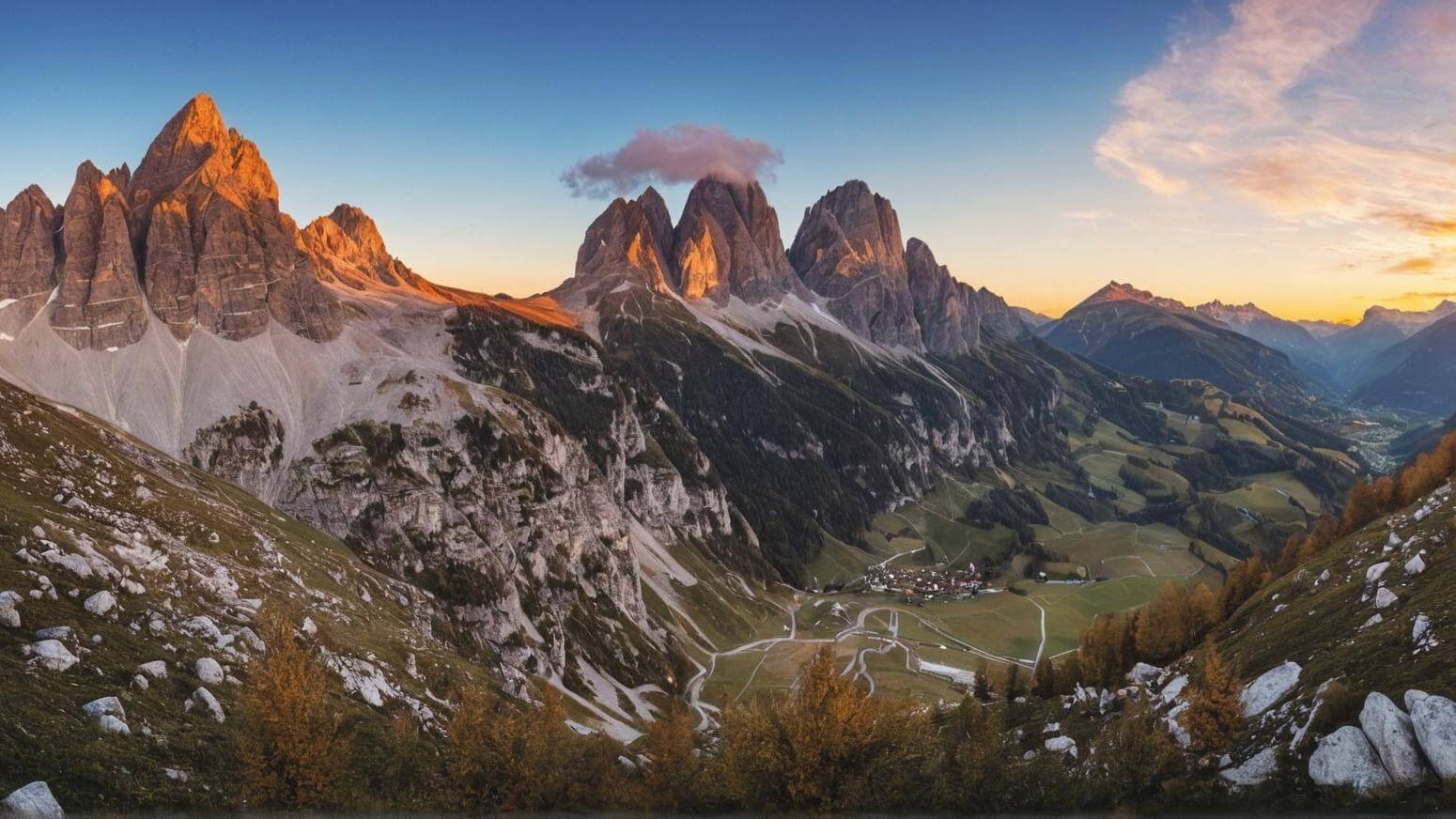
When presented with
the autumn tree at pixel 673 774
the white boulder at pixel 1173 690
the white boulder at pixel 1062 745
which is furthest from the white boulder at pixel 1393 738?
the autumn tree at pixel 673 774

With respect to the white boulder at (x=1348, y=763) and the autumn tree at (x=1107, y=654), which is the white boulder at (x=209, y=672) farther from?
the autumn tree at (x=1107, y=654)

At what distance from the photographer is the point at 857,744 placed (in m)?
41.9

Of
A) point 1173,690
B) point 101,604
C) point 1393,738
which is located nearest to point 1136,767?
point 1393,738

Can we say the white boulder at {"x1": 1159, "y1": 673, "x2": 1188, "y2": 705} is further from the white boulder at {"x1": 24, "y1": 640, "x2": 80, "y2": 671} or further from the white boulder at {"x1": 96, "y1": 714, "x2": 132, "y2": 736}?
the white boulder at {"x1": 24, "y1": 640, "x2": 80, "y2": 671}

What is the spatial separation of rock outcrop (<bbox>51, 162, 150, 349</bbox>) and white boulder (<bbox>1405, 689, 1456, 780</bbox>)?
236 metres

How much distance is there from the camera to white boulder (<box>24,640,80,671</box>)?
130ft

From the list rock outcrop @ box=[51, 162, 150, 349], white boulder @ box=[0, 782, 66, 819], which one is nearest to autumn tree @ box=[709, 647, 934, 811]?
white boulder @ box=[0, 782, 66, 819]

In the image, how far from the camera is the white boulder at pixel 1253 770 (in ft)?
118

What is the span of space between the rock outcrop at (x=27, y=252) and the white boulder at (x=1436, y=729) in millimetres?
251915

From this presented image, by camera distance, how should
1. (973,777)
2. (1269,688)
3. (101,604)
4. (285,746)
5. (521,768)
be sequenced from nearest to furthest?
(285,746), (973,777), (1269,688), (521,768), (101,604)

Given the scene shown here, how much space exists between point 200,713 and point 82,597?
1458 centimetres

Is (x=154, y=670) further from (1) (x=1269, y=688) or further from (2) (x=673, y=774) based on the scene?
(1) (x=1269, y=688)

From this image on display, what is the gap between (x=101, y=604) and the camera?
49.5 m

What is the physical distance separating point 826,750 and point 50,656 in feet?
144
